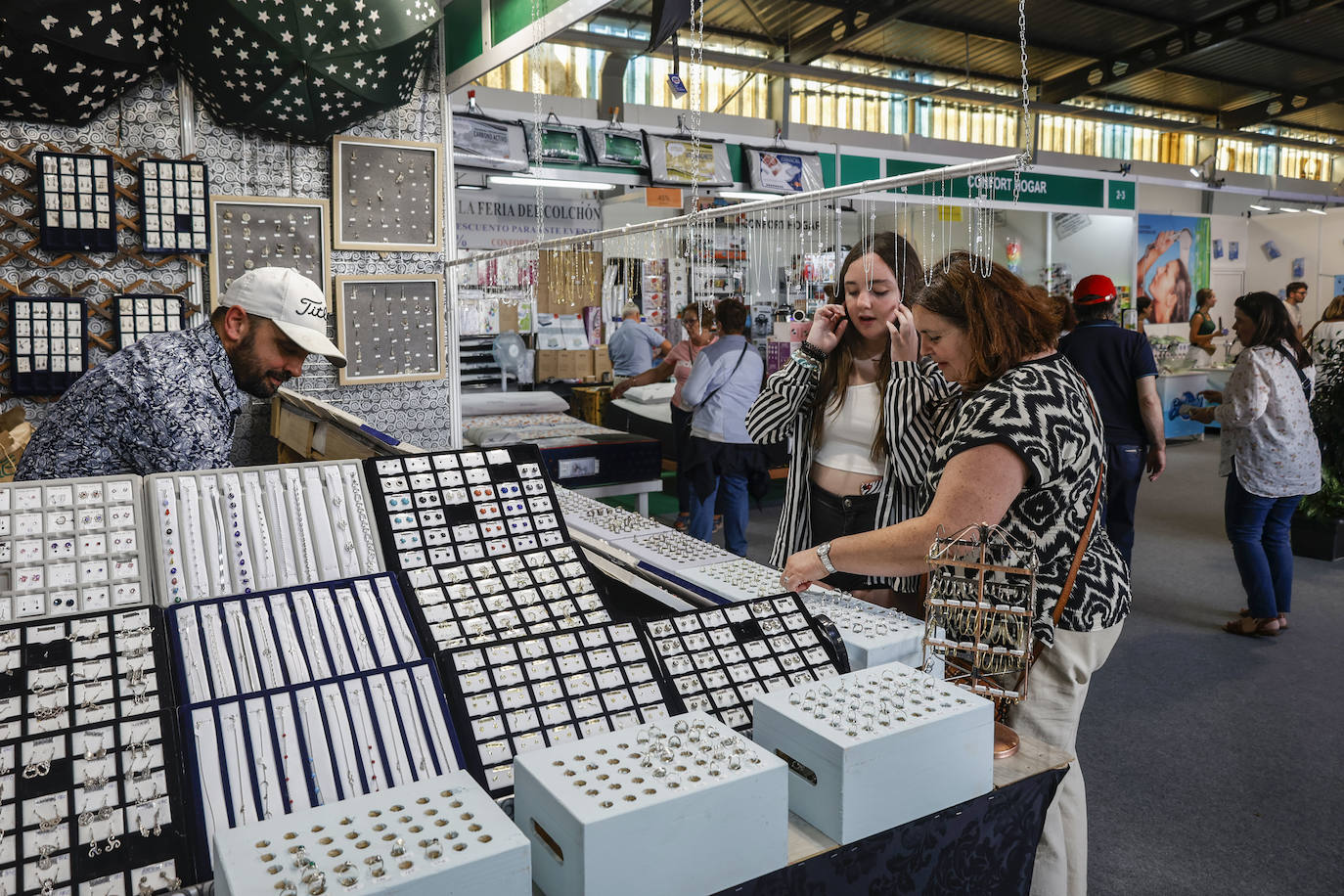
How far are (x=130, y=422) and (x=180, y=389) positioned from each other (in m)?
A: 0.13

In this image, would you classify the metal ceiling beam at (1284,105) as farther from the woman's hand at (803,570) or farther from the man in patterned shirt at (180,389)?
the man in patterned shirt at (180,389)

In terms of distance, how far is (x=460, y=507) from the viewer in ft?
5.79

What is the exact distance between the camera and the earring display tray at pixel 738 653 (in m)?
1.40

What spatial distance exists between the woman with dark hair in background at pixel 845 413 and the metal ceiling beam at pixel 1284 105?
15891 mm

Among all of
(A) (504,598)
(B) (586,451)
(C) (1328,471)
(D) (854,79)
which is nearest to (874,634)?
(A) (504,598)

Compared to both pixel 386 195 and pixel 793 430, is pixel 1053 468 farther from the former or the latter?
pixel 386 195

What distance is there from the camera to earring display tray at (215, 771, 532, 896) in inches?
33.4

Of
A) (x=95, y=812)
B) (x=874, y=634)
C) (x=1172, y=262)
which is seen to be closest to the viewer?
(x=95, y=812)

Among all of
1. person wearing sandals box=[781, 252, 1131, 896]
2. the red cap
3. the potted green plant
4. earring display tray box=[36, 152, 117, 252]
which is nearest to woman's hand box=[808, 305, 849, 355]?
person wearing sandals box=[781, 252, 1131, 896]

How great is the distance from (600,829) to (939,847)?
20.9 inches

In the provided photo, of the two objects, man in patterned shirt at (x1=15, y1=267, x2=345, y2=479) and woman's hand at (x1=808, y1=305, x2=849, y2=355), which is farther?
woman's hand at (x1=808, y1=305, x2=849, y2=355)

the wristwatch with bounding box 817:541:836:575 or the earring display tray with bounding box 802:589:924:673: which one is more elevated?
the wristwatch with bounding box 817:541:836:575

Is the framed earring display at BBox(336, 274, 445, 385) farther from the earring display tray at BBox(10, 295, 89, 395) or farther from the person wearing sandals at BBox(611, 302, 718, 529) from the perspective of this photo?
the person wearing sandals at BBox(611, 302, 718, 529)

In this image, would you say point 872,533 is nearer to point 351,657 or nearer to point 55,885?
point 351,657
